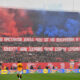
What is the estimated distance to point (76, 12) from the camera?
944 inches

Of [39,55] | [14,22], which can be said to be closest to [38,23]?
[14,22]

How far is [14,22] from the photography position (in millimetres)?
22438

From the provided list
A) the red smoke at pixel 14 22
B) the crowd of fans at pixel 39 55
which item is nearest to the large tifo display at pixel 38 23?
the red smoke at pixel 14 22

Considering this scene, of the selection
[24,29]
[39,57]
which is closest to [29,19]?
[24,29]

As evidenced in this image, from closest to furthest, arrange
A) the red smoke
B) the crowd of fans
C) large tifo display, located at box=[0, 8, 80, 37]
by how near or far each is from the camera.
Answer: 1. the crowd of fans
2. the red smoke
3. large tifo display, located at box=[0, 8, 80, 37]

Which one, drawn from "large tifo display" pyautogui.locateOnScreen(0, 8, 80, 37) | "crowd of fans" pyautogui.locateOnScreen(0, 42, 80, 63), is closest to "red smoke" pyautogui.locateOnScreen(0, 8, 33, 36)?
"large tifo display" pyautogui.locateOnScreen(0, 8, 80, 37)

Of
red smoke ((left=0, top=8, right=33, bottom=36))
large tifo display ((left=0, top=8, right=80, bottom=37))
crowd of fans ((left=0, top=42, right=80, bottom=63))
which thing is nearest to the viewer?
crowd of fans ((left=0, top=42, right=80, bottom=63))

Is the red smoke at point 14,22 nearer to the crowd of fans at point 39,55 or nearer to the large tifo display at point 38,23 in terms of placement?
the large tifo display at point 38,23

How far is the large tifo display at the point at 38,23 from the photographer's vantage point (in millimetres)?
22156

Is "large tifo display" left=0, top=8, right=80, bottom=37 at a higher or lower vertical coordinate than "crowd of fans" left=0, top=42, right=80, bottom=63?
higher

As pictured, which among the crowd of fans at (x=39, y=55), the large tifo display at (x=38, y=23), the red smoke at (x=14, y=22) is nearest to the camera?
the crowd of fans at (x=39, y=55)

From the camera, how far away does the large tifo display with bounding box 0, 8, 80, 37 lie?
22156mm

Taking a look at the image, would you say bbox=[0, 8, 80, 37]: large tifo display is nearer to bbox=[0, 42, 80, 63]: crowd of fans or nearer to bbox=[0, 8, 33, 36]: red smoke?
bbox=[0, 8, 33, 36]: red smoke

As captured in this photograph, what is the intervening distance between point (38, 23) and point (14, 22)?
309 centimetres
